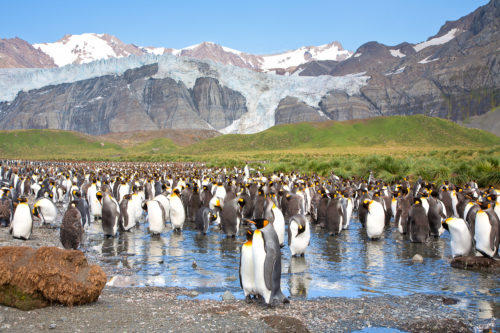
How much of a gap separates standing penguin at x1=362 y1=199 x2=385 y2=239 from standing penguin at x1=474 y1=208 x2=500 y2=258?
299 centimetres

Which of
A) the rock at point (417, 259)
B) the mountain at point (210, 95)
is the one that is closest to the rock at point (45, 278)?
the rock at point (417, 259)

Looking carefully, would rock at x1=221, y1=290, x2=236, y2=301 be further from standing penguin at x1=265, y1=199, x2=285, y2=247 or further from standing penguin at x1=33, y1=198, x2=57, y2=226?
standing penguin at x1=33, y1=198, x2=57, y2=226

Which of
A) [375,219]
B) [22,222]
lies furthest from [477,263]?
[22,222]

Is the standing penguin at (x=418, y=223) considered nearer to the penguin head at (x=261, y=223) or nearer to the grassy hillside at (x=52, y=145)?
the penguin head at (x=261, y=223)

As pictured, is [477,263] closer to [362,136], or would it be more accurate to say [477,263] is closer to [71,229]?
[71,229]

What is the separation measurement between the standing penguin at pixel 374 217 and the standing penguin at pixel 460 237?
249 cm

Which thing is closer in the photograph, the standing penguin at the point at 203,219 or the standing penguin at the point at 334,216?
the standing penguin at the point at 334,216

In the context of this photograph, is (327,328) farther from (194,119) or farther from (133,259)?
(194,119)

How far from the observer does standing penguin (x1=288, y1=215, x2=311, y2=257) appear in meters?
9.14

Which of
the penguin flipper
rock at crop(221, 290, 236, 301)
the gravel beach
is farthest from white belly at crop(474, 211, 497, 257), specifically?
rock at crop(221, 290, 236, 301)

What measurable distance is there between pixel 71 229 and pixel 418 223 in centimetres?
811

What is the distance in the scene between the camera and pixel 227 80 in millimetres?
151500

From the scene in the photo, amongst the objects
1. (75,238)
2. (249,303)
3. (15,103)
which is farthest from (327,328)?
(15,103)

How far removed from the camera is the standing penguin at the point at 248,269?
633 cm
